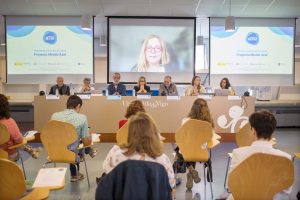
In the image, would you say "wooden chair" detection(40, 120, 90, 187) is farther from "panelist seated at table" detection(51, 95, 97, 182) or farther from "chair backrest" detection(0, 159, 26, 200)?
"chair backrest" detection(0, 159, 26, 200)

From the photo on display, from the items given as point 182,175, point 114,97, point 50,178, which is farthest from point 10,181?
point 114,97

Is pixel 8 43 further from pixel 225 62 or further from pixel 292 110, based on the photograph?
pixel 292 110

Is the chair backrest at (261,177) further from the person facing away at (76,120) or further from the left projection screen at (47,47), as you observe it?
the left projection screen at (47,47)

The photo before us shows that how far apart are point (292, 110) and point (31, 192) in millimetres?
8082

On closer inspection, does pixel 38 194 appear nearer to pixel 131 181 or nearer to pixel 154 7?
pixel 131 181

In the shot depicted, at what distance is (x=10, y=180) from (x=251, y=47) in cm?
698

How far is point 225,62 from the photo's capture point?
7945 mm

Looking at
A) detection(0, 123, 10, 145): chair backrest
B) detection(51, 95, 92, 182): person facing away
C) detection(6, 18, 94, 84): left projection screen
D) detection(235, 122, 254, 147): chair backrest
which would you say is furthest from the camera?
detection(6, 18, 94, 84): left projection screen

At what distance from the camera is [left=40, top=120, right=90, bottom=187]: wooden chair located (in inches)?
135

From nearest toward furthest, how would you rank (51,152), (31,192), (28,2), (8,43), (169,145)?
(31,192) → (51,152) → (169,145) → (28,2) → (8,43)

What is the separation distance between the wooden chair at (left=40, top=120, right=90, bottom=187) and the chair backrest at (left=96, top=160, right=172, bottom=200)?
189cm

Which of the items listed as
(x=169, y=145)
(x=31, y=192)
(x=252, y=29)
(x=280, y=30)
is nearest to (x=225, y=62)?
(x=252, y=29)

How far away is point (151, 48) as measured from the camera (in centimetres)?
802

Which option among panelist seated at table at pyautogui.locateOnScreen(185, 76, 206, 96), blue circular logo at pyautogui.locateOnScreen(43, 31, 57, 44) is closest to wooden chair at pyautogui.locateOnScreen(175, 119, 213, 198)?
panelist seated at table at pyautogui.locateOnScreen(185, 76, 206, 96)
